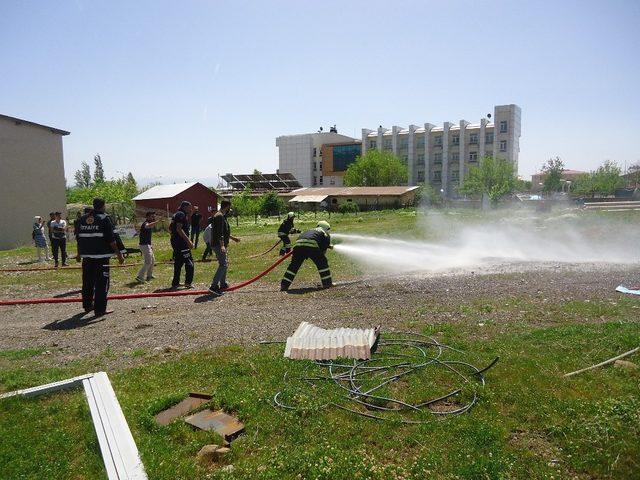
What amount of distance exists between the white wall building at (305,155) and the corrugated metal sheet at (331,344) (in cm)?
9415

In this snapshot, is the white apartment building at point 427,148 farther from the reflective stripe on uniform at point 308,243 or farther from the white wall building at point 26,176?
the reflective stripe on uniform at point 308,243

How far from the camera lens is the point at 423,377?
534 centimetres

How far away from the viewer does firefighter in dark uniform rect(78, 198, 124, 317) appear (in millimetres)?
8438

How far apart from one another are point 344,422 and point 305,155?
9917 centimetres

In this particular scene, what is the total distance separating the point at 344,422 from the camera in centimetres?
441

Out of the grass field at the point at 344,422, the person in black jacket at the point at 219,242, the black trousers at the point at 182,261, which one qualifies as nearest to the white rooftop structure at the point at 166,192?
the black trousers at the point at 182,261

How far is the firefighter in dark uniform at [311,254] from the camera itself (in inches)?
428

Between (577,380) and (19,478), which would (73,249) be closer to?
(19,478)

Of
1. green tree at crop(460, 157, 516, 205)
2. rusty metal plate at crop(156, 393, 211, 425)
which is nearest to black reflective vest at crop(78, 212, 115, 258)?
rusty metal plate at crop(156, 393, 211, 425)

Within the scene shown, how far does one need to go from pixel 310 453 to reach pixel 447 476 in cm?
110

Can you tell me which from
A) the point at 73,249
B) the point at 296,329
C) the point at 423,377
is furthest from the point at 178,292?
the point at 73,249

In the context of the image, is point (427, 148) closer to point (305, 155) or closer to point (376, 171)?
point (376, 171)

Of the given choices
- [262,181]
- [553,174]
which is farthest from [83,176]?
[553,174]

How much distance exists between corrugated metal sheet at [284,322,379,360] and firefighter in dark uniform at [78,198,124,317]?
13.5 ft
